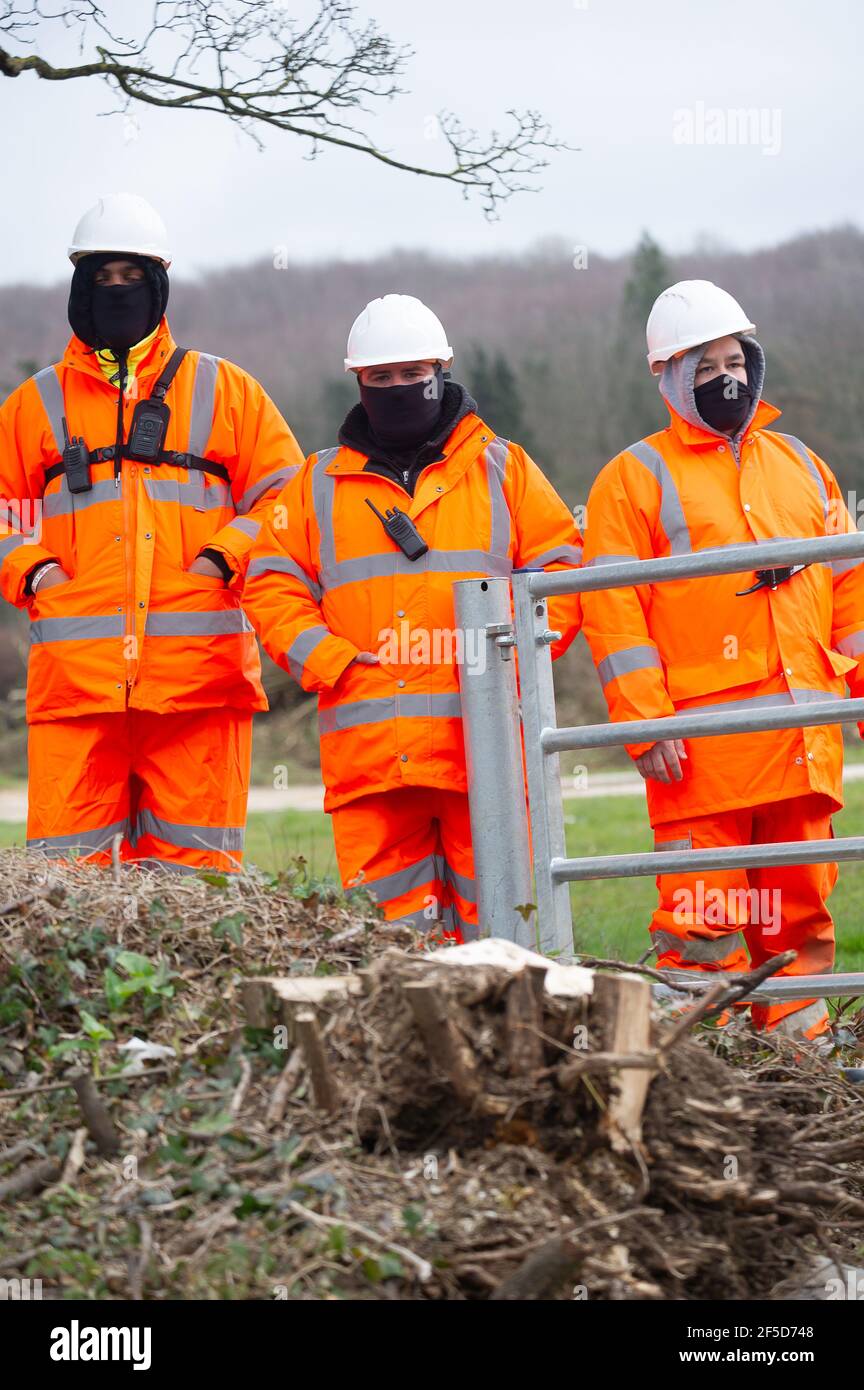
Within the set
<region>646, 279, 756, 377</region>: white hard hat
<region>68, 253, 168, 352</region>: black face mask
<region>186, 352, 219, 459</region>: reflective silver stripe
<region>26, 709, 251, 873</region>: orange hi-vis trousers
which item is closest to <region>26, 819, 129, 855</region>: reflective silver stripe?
<region>26, 709, 251, 873</region>: orange hi-vis trousers

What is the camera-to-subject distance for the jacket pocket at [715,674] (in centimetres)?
503

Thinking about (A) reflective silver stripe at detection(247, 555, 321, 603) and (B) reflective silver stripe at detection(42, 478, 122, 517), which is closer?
(A) reflective silver stripe at detection(247, 555, 321, 603)

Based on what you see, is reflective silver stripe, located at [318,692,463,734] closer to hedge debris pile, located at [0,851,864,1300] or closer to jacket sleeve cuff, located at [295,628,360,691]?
jacket sleeve cuff, located at [295,628,360,691]

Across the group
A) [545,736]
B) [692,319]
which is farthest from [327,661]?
[692,319]

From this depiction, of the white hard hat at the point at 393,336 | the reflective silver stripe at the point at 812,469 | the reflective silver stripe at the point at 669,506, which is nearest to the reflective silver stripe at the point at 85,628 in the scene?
the white hard hat at the point at 393,336

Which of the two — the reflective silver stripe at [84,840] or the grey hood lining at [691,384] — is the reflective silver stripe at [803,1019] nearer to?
the grey hood lining at [691,384]

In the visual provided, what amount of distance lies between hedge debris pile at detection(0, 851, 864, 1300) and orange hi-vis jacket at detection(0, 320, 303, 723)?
1.91 meters

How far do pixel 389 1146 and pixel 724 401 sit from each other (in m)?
2.97

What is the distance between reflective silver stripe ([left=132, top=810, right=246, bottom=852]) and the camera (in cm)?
554

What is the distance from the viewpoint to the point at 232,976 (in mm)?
3693

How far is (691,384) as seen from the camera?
5316 mm

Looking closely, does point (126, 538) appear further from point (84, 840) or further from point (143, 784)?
point (84, 840)

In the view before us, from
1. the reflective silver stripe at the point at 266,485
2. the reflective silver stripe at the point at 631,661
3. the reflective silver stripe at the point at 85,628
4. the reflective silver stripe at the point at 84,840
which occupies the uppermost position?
the reflective silver stripe at the point at 266,485
